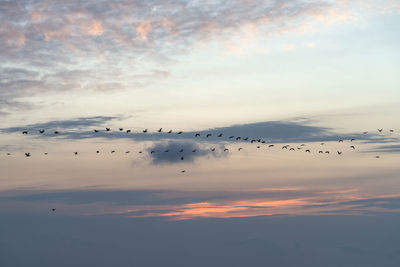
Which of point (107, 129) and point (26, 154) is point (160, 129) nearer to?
point (107, 129)

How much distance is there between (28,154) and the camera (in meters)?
103

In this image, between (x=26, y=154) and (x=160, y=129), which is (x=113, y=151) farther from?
(x=26, y=154)

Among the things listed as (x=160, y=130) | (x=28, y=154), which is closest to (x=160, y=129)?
(x=160, y=130)

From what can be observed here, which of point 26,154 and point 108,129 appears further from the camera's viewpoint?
point 26,154

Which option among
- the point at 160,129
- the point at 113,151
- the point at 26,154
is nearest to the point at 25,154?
the point at 26,154

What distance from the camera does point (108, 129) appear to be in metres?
92.5

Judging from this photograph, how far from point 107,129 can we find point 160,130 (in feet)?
65.7

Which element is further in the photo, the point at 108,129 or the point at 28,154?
the point at 28,154

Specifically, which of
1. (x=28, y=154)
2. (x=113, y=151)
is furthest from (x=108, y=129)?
(x=28, y=154)

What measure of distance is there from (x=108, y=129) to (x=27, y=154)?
40981mm

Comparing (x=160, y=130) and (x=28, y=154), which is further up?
(x=160, y=130)

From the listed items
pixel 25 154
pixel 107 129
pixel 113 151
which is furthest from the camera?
pixel 113 151

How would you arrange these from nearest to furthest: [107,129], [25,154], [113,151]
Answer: [107,129]
[25,154]
[113,151]

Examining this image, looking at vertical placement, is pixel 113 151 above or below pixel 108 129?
below
